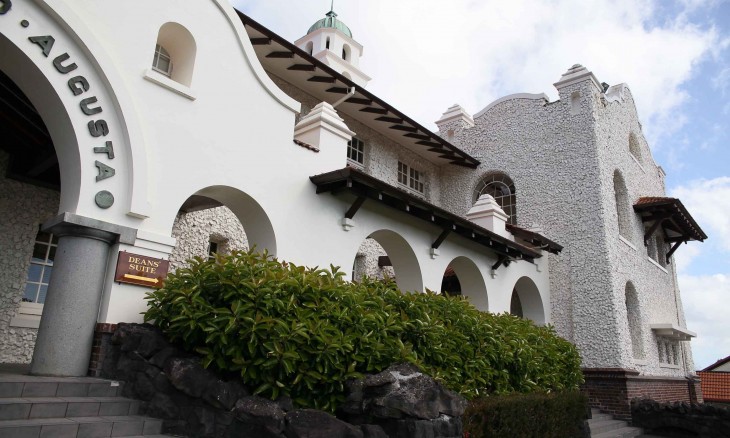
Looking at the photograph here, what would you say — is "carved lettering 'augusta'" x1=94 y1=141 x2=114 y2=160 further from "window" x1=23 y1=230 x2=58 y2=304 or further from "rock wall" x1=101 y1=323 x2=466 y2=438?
"window" x1=23 y1=230 x2=58 y2=304

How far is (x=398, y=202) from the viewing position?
937 centimetres

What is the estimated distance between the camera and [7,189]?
27.3ft

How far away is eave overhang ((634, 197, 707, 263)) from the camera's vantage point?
16531 millimetres

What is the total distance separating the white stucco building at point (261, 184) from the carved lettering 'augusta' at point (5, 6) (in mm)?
25

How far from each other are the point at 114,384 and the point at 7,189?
4.86 metres

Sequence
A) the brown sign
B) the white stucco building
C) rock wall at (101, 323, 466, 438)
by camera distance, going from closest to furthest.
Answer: rock wall at (101, 323, 466, 438), the white stucco building, the brown sign

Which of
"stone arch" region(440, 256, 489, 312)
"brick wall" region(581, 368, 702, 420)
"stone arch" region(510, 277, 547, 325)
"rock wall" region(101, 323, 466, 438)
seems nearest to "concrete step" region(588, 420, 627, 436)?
"brick wall" region(581, 368, 702, 420)

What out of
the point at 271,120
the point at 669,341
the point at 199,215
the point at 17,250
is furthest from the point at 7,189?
the point at 669,341

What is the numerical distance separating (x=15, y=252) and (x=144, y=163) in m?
3.77

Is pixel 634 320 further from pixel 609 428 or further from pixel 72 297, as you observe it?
pixel 72 297

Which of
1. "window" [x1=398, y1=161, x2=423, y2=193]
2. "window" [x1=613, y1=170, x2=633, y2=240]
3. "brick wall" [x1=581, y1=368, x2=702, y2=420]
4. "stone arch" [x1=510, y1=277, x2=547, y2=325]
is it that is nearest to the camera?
"brick wall" [x1=581, y1=368, x2=702, y2=420]

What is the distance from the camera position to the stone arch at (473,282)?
39.6 ft

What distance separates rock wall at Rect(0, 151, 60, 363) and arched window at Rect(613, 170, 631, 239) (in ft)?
51.0

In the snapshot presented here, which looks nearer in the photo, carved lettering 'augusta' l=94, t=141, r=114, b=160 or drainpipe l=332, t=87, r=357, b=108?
carved lettering 'augusta' l=94, t=141, r=114, b=160
